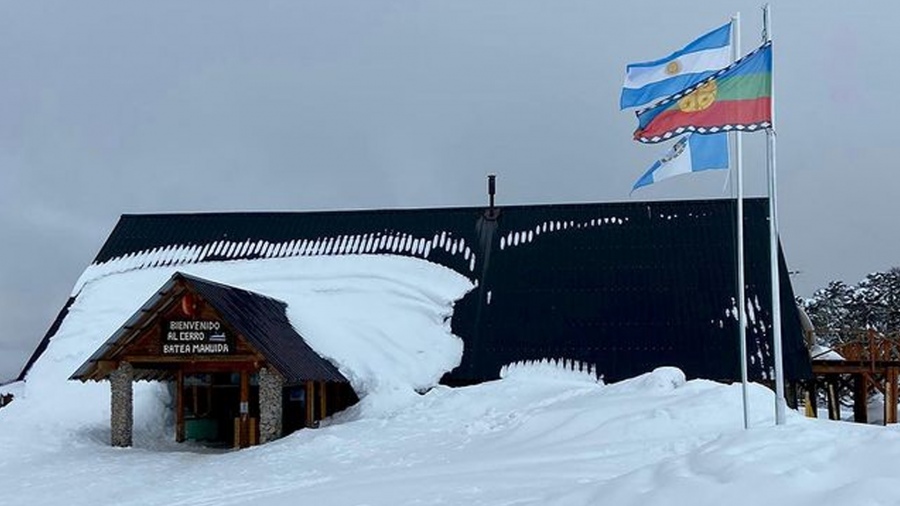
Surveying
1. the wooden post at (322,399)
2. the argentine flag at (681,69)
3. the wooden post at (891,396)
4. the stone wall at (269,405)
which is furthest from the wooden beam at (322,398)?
the wooden post at (891,396)

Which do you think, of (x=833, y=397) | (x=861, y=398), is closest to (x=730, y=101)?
(x=861, y=398)

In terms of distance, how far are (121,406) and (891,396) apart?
21.7m

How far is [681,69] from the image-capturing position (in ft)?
41.5

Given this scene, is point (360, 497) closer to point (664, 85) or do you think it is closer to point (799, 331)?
point (664, 85)

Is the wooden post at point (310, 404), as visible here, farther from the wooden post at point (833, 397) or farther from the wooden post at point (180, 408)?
the wooden post at point (833, 397)

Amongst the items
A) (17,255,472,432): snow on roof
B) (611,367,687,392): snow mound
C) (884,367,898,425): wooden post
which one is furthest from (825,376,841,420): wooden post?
(611,367,687,392): snow mound

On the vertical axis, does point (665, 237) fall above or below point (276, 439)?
above

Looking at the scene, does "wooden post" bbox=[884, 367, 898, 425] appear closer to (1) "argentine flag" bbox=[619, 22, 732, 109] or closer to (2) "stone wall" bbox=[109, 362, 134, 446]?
(1) "argentine flag" bbox=[619, 22, 732, 109]

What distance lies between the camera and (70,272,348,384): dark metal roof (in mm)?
20109

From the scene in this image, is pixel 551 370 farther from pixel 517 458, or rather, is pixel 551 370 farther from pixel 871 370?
pixel 517 458

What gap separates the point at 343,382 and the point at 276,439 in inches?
101

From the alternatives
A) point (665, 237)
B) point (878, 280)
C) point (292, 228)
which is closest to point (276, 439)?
point (292, 228)

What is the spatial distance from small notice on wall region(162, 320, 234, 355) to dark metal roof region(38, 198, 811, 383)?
6852mm

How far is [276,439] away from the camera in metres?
20.7
